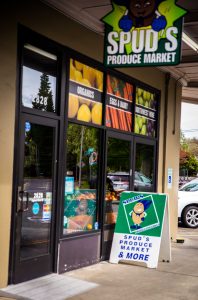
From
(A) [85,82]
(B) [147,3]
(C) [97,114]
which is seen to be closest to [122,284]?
(C) [97,114]

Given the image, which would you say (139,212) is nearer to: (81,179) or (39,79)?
(81,179)

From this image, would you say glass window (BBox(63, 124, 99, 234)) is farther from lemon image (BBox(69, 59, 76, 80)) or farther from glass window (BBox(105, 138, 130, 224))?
lemon image (BBox(69, 59, 76, 80))

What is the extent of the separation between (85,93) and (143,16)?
2.06m

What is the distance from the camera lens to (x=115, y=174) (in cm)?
885

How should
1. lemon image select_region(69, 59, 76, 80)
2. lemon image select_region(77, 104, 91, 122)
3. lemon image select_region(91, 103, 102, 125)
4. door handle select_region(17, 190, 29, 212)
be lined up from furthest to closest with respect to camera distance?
1. lemon image select_region(91, 103, 102, 125)
2. lemon image select_region(77, 104, 91, 122)
3. lemon image select_region(69, 59, 76, 80)
4. door handle select_region(17, 190, 29, 212)

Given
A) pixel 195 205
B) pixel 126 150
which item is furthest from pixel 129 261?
pixel 195 205

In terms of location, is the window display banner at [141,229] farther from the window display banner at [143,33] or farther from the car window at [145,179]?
the window display banner at [143,33]

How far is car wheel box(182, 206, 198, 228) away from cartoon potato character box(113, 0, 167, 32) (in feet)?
31.1

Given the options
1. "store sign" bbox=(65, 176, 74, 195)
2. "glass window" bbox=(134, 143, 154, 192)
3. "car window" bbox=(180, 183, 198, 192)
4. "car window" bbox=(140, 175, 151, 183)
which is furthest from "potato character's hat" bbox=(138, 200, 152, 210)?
"car window" bbox=(180, 183, 198, 192)

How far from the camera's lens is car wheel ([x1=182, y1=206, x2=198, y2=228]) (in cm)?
1456

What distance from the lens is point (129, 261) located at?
816cm

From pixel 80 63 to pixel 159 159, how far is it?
3729mm

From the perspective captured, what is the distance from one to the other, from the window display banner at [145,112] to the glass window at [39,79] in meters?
2.81

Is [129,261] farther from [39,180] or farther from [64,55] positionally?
[64,55]
